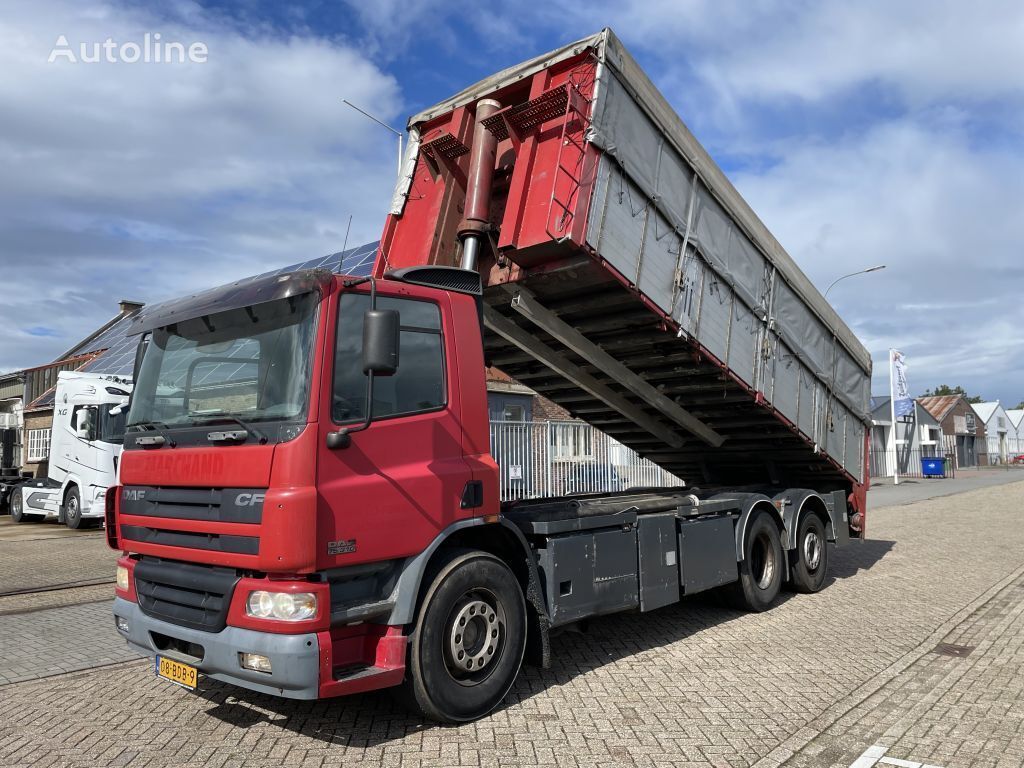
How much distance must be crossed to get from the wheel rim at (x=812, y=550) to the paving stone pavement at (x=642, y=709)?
1.20m

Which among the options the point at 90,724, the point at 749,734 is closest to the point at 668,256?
the point at 749,734

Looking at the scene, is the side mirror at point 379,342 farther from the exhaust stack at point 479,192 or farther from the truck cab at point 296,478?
the exhaust stack at point 479,192

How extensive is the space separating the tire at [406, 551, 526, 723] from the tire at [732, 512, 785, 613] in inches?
133

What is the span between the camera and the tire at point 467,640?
4.38 meters

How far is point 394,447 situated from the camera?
14.5 ft

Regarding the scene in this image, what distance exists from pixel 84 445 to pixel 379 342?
14.1 m

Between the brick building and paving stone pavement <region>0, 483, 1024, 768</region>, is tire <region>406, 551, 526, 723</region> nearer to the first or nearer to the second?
paving stone pavement <region>0, 483, 1024, 768</region>


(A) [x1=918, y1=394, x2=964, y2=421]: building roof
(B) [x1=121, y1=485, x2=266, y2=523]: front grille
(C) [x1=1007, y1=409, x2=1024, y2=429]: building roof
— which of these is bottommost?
(B) [x1=121, y1=485, x2=266, y2=523]: front grille

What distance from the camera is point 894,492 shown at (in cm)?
2758

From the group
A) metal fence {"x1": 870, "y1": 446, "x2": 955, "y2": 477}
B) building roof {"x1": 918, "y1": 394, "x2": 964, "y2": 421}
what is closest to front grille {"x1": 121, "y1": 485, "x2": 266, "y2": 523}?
metal fence {"x1": 870, "y1": 446, "x2": 955, "y2": 477}

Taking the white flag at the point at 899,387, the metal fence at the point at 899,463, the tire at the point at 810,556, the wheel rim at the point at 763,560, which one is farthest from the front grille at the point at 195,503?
the metal fence at the point at 899,463

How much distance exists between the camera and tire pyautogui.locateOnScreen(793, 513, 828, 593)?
838cm

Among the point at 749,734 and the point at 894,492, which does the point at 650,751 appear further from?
the point at 894,492

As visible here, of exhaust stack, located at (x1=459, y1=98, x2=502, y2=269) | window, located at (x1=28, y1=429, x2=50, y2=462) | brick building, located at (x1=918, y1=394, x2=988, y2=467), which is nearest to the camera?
exhaust stack, located at (x1=459, y1=98, x2=502, y2=269)
